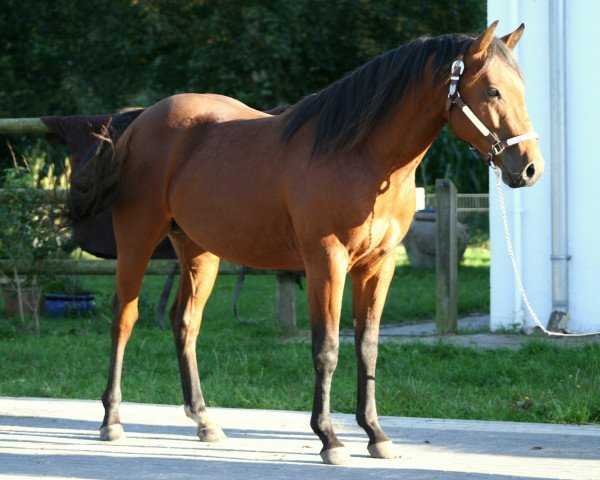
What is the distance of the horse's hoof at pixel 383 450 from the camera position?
4.84 metres

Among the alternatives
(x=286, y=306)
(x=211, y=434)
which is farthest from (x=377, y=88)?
(x=286, y=306)

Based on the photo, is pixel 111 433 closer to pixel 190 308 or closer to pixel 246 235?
pixel 190 308

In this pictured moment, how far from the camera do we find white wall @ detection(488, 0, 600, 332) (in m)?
8.54

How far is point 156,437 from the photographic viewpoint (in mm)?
5414

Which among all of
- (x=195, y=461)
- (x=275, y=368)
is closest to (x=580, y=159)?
(x=275, y=368)

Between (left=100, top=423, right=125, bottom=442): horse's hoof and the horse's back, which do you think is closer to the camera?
the horse's back

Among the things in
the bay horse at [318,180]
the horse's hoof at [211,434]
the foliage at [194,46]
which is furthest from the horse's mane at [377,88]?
the foliage at [194,46]

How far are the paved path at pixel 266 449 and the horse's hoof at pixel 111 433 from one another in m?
0.04

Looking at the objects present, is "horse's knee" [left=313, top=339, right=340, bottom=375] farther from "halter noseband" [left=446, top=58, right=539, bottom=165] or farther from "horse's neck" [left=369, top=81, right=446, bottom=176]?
"halter noseband" [left=446, top=58, right=539, bottom=165]

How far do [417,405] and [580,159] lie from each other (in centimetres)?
334

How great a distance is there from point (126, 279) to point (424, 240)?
9.87 meters

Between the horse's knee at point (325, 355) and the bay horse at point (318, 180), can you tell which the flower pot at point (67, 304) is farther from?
the horse's knee at point (325, 355)

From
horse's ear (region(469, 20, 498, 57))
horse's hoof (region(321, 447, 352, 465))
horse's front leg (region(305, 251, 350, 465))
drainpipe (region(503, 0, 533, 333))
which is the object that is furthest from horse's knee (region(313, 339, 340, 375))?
drainpipe (region(503, 0, 533, 333))

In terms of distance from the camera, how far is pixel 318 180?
470 cm
